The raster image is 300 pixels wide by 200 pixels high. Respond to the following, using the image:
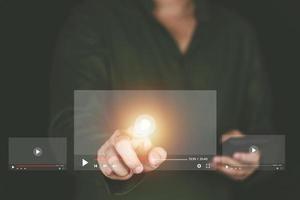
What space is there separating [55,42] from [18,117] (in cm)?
14

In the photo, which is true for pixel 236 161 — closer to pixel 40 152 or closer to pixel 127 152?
pixel 127 152

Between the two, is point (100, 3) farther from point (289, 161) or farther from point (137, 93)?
point (289, 161)

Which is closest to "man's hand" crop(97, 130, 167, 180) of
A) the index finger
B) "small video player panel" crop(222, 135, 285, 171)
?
the index finger

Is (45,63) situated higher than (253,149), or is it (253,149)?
(45,63)

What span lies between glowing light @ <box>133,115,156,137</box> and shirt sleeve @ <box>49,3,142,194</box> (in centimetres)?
7

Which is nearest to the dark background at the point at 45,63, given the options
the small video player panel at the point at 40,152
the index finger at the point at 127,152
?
the small video player panel at the point at 40,152

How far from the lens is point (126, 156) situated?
86 centimetres

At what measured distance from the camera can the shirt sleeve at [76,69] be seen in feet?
3.05

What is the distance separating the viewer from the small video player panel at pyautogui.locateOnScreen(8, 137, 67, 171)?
0.94 metres

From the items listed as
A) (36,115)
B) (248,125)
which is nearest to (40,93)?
(36,115)

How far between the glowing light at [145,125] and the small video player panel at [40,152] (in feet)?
0.40

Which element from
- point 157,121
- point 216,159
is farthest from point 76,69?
point 216,159

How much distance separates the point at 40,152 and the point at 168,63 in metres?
0.26

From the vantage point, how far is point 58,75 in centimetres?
93
